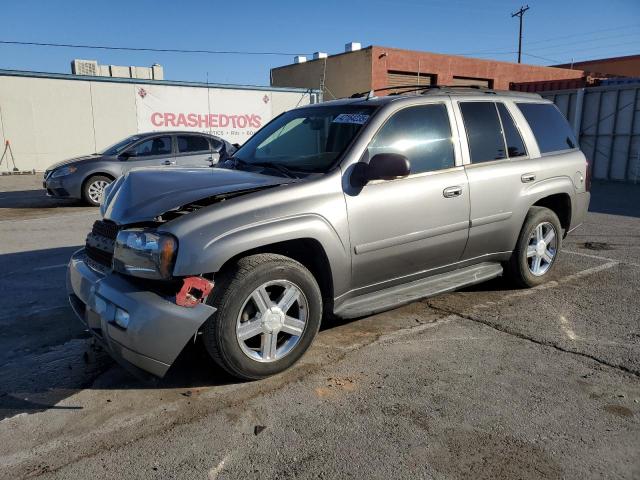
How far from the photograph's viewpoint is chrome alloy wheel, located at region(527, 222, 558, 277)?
5059 millimetres

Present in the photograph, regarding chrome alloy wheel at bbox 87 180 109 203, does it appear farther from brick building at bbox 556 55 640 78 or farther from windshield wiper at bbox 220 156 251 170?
brick building at bbox 556 55 640 78

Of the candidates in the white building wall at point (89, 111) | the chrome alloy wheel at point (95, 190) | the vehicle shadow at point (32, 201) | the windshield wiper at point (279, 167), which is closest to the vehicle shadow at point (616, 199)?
the windshield wiper at point (279, 167)

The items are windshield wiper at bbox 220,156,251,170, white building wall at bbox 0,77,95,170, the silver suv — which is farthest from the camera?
white building wall at bbox 0,77,95,170

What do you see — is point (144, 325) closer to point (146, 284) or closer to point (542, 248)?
point (146, 284)

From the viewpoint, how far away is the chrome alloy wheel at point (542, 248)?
5059 millimetres

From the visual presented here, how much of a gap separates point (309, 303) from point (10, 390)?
1942 mm

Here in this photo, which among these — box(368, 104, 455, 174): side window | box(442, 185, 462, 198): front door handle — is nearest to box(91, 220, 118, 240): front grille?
box(368, 104, 455, 174): side window

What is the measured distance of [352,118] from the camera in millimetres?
4016

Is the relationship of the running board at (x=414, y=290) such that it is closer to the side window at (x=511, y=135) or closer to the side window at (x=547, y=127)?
the side window at (x=511, y=135)

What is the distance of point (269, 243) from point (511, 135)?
281 cm

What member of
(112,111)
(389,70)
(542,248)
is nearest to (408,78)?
(389,70)

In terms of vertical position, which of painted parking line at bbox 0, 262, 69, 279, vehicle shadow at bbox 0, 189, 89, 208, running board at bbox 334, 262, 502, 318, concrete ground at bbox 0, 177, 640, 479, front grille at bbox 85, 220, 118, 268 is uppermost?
front grille at bbox 85, 220, 118, 268

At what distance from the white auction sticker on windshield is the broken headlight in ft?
5.71

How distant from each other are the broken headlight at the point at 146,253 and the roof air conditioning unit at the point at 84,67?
28.4 meters
